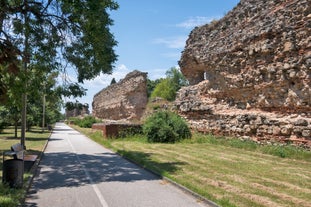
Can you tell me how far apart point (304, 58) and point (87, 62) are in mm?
8437

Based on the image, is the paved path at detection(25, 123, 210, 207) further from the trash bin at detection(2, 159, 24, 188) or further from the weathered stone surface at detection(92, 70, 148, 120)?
the weathered stone surface at detection(92, 70, 148, 120)

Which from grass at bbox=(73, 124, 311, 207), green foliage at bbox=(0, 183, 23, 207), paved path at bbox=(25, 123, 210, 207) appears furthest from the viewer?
paved path at bbox=(25, 123, 210, 207)

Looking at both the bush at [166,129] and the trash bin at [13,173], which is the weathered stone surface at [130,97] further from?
the trash bin at [13,173]

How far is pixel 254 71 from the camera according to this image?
16.8 m

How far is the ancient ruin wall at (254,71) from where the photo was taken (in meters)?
14.0

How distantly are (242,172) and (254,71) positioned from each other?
747 centimetres

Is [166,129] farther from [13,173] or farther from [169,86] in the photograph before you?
[169,86]

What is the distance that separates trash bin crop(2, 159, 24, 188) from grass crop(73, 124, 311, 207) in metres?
4.06

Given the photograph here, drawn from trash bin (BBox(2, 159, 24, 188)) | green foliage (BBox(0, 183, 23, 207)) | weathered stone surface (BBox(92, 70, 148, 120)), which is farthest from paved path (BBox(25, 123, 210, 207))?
weathered stone surface (BBox(92, 70, 148, 120))

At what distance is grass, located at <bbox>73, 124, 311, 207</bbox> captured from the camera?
7695mm

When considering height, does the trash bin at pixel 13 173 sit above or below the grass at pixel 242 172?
above

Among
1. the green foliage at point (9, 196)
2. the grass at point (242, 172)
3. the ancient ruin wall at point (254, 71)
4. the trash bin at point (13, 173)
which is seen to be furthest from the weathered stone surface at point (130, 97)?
the green foliage at point (9, 196)

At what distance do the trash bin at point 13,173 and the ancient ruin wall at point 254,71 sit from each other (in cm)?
985

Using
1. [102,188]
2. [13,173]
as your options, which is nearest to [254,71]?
[102,188]
